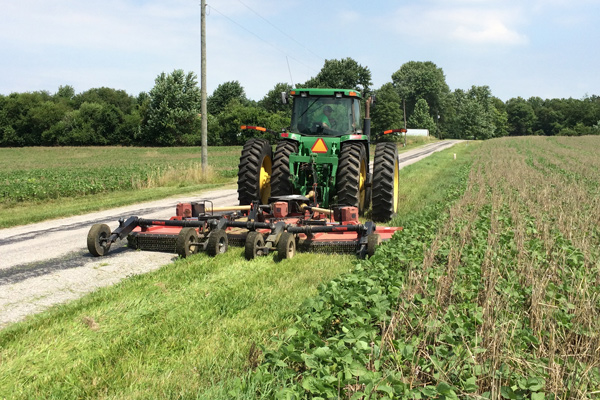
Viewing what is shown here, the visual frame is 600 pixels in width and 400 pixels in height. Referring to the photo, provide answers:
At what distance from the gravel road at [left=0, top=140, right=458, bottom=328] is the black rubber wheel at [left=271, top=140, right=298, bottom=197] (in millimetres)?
2704

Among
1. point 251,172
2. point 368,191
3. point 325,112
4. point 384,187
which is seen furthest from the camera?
point 368,191

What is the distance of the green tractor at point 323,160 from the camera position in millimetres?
8883

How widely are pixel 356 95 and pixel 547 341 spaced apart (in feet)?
22.6

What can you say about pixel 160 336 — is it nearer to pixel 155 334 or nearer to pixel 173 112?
pixel 155 334

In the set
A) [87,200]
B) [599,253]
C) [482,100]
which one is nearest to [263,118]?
[87,200]

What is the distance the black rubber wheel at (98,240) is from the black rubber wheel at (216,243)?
5.56ft

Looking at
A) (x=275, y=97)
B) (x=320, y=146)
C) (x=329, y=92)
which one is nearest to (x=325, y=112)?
(x=329, y=92)

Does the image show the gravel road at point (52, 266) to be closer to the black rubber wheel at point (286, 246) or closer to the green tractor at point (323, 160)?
the black rubber wheel at point (286, 246)

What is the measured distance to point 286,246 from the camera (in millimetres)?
6543

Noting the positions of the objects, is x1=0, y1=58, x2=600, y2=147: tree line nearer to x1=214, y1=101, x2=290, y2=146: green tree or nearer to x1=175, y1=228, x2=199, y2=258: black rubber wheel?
x1=214, y1=101, x2=290, y2=146: green tree

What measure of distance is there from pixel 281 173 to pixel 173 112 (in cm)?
5486

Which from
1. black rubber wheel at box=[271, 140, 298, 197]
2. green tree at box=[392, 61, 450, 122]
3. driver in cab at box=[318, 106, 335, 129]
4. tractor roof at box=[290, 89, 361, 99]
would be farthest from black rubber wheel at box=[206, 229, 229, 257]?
green tree at box=[392, 61, 450, 122]

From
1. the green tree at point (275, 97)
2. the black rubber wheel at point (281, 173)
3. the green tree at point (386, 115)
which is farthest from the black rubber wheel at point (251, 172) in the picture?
the green tree at point (275, 97)

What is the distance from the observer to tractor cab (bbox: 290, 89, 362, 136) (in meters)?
9.73
